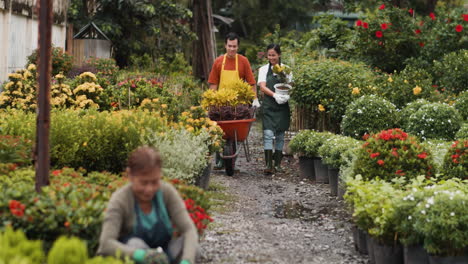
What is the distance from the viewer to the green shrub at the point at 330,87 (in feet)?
42.9

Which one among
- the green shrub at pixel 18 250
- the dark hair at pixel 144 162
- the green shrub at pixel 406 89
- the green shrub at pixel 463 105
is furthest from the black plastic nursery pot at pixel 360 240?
the green shrub at pixel 406 89

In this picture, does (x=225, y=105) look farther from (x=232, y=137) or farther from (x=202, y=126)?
(x=202, y=126)

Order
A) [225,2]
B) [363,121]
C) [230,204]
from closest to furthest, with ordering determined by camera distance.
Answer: [230,204], [363,121], [225,2]

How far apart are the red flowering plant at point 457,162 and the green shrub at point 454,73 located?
767cm

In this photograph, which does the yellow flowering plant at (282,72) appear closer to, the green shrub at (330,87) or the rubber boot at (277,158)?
the rubber boot at (277,158)

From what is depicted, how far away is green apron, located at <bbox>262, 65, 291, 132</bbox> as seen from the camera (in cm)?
1182

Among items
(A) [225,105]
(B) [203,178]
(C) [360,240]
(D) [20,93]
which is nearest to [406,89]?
(A) [225,105]

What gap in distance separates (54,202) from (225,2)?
31408 millimetres

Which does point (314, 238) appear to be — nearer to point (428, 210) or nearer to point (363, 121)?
point (428, 210)

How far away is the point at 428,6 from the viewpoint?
25766 mm

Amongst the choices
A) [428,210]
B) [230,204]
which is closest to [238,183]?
[230,204]

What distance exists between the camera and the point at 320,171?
11.1 m

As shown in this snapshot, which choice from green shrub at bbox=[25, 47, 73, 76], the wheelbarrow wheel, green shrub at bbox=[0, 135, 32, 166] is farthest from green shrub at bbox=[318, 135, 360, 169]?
green shrub at bbox=[25, 47, 73, 76]

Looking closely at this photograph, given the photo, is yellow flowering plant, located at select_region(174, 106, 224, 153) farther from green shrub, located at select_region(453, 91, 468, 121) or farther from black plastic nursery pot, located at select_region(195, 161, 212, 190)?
green shrub, located at select_region(453, 91, 468, 121)
